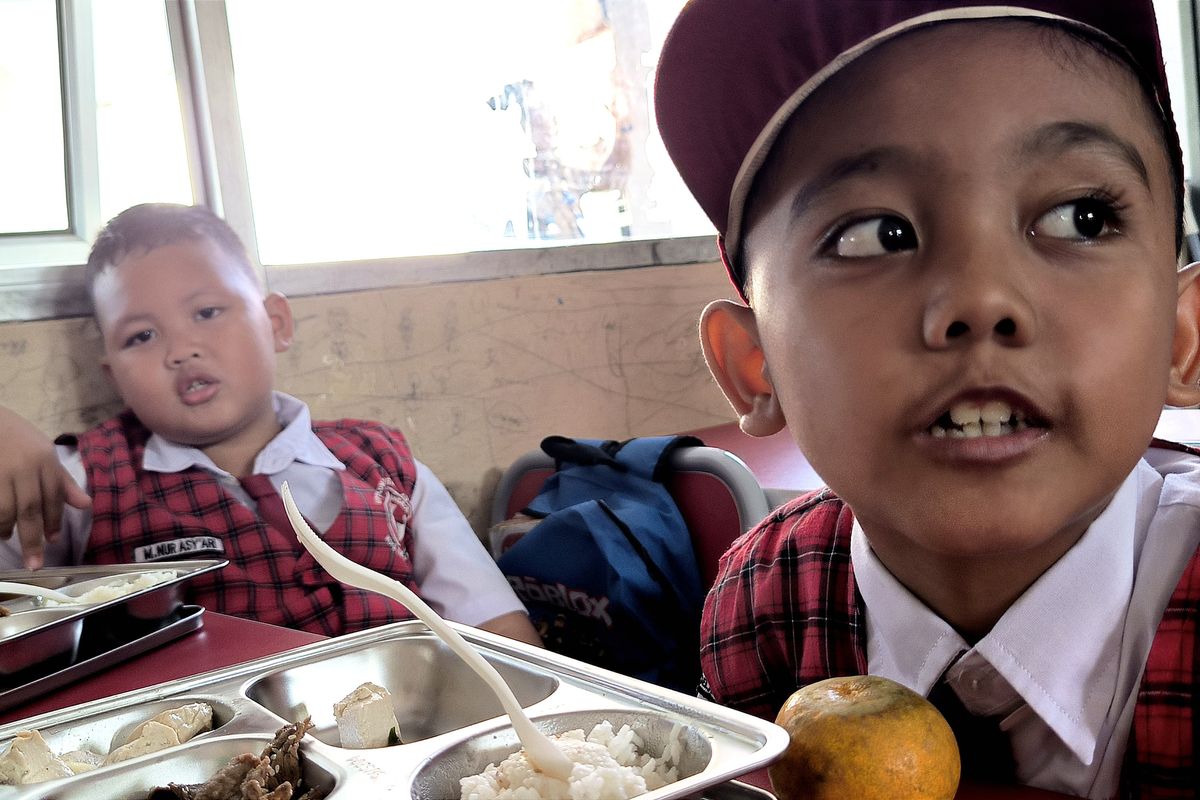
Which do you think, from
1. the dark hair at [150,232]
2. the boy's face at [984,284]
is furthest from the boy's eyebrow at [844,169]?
the dark hair at [150,232]

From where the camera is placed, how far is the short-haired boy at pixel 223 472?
1.89 meters

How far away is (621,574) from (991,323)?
132cm

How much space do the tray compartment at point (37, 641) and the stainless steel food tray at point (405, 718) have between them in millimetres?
226

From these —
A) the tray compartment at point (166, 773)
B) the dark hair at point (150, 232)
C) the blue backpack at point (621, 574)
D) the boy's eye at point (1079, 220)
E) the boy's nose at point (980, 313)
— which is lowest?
the blue backpack at point (621, 574)

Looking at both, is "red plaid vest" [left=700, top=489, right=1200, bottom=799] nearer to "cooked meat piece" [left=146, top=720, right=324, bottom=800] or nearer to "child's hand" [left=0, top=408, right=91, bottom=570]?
"cooked meat piece" [left=146, top=720, right=324, bottom=800]

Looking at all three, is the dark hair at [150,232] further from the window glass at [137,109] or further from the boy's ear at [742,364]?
the boy's ear at [742,364]

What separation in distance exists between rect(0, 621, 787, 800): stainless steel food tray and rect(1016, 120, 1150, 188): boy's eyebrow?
452 mm

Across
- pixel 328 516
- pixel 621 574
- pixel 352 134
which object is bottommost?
pixel 621 574

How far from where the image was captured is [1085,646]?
2.81 feet

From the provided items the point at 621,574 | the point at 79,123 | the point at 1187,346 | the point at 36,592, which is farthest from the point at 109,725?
the point at 79,123

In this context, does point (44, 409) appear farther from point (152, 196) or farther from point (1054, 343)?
point (1054, 343)

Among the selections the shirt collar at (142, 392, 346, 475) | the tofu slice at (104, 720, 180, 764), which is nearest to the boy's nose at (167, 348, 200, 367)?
the shirt collar at (142, 392, 346, 475)

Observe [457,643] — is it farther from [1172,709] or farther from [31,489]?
[31,489]

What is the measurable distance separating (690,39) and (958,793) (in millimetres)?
638
